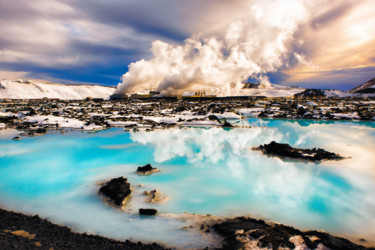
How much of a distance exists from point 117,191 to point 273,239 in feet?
15.5

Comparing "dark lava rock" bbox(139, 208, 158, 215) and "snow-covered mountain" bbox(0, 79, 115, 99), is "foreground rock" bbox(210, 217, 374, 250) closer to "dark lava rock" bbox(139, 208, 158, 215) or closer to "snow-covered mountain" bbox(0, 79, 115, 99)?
"dark lava rock" bbox(139, 208, 158, 215)

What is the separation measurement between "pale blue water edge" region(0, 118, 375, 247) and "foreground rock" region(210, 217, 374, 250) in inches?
27.3

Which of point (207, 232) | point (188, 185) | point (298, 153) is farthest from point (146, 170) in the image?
point (298, 153)

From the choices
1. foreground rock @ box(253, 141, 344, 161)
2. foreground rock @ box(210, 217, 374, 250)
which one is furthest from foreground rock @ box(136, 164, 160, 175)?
foreground rock @ box(253, 141, 344, 161)

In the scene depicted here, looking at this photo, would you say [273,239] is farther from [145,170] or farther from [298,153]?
[298,153]

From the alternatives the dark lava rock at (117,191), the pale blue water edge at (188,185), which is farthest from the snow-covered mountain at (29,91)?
the dark lava rock at (117,191)

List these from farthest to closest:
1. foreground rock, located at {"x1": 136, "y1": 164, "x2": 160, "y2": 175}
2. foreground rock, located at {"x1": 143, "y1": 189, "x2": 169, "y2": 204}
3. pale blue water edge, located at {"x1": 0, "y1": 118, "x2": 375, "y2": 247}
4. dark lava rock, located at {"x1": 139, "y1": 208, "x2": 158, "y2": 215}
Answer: foreground rock, located at {"x1": 136, "y1": 164, "x2": 160, "y2": 175}, foreground rock, located at {"x1": 143, "y1": 189, "x2": 169, "y2": 204}, dark lava rock, located at {"x1": 139, "y1": 208, "x2": 158, "y2": 215}, pale blue water edge, located at {"x1": 0, "y1": 118, "x2": 375, "y2": 247}

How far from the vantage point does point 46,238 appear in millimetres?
4898

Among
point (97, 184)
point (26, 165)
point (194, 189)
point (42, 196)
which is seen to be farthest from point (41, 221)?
point (26, 165)

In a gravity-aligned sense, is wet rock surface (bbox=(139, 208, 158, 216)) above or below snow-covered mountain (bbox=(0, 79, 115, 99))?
below

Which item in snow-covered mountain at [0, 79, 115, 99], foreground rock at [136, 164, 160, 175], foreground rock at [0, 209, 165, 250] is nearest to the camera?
foreground rock at [0, 209, 165, 250]

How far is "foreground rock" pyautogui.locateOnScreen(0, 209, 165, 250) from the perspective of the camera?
455 cm

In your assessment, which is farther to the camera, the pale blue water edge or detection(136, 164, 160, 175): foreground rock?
detection(136, 164, 160, 175): foreground rock

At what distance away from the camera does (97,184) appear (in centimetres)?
865
